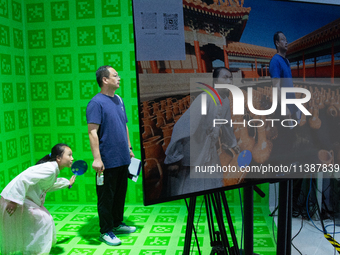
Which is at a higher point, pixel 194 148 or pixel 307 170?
pixel 194 148

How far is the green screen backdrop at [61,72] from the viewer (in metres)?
3.26

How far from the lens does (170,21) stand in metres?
1.00

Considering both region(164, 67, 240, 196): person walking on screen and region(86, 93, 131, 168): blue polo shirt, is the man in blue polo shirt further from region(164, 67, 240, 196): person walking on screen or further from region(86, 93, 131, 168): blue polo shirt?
region(86, 93, 131, 168): blue polo shirt

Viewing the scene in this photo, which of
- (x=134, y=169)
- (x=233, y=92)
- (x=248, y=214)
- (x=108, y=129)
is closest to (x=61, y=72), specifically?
(x=108, y=129)

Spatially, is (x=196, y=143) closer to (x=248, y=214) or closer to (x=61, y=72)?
(x=248, y=214)

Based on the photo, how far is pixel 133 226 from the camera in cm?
295

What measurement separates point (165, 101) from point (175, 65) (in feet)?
0.36

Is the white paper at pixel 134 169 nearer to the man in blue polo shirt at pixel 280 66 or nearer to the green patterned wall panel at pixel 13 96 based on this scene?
the green patterned wall panel at pixel 13 96

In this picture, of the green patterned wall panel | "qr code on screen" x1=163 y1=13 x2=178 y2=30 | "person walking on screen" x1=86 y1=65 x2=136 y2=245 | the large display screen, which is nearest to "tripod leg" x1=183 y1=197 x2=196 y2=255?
the large display screen

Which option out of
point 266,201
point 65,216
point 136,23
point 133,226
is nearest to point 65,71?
point 65,216

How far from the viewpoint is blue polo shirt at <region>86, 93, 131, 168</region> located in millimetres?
2525

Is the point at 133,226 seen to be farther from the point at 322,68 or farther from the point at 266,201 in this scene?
the point at 322,68

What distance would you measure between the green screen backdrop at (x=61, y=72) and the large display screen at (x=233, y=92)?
7.33ft

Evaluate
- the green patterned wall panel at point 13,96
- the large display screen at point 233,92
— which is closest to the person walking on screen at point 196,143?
the large display screen at point 233,92
